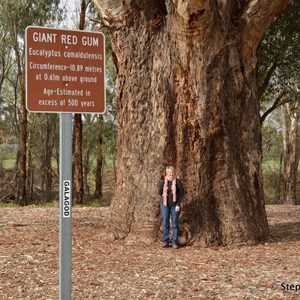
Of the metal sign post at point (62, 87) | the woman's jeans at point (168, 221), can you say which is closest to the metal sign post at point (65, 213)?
the metal sign post at point (62, 87)

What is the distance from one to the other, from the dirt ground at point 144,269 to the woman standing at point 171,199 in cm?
35

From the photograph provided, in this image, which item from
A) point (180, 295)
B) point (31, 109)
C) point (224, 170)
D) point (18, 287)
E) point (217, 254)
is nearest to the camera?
point (31, 109)

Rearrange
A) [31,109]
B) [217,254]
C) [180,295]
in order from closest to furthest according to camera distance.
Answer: [31,109]
[180,295]
[217,254]

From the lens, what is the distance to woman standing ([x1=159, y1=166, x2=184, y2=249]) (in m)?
9.74

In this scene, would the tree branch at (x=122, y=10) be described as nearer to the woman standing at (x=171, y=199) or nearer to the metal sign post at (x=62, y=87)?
the woman standing at (x=171, y=199)

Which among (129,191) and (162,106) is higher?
(162,106)

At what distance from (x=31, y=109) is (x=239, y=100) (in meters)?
6.36

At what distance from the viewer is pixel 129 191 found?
1053 cm

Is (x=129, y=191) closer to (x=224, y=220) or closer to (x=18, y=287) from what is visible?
(x=224, y=220)

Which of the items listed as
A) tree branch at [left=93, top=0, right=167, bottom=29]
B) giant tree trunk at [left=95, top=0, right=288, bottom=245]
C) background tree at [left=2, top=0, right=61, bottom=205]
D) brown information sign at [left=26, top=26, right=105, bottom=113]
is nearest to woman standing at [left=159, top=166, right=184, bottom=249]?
giant tree trunk at [left=95, top=0, right=288, bottom=245]

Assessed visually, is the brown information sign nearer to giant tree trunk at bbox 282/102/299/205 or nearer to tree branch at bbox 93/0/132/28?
tree branch at bbox 93/0/132/28

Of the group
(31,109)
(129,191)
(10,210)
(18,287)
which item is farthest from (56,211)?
(31,109)

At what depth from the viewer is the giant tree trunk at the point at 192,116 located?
10039 mm

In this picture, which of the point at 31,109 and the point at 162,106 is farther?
the point at 162,106
